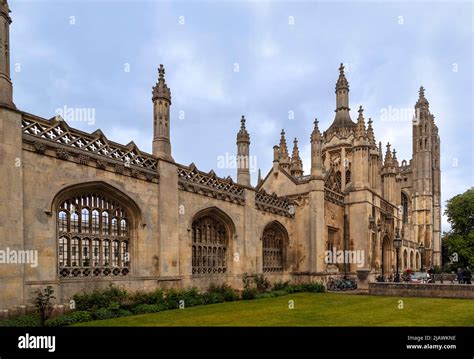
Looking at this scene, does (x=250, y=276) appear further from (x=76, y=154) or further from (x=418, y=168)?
(x=418, y=168)

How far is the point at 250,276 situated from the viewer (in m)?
20.7

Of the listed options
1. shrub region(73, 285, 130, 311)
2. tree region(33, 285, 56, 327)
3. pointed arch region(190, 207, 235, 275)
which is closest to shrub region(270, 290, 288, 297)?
pointed arch region(190, 207, 235, 275)

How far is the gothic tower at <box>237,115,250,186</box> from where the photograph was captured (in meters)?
21.5

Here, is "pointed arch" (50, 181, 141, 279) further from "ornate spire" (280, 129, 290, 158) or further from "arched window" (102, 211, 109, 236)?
"ornate spire" (280, 129, 290, 158)

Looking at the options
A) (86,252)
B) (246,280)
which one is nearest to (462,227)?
(246,280)

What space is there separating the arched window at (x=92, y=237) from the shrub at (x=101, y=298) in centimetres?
69

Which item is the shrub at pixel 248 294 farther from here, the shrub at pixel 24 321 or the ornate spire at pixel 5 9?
the ornate spire at pixel 5 9

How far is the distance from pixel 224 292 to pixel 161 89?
1008 centimetres

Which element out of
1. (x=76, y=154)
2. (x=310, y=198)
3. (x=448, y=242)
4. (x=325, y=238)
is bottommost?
(x=448, y=242)

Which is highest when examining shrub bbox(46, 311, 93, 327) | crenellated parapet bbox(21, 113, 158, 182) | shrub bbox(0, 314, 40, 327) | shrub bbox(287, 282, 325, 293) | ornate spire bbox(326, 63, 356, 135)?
ornate spire bbox(326, 63, 356, 135)

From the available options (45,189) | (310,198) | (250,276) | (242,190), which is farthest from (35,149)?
(310,198)

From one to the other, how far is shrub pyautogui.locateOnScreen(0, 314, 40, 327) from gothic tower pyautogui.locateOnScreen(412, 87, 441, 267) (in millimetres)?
62832

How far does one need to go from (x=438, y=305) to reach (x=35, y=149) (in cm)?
1619

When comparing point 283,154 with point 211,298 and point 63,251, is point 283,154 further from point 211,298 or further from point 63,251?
point 63,251
